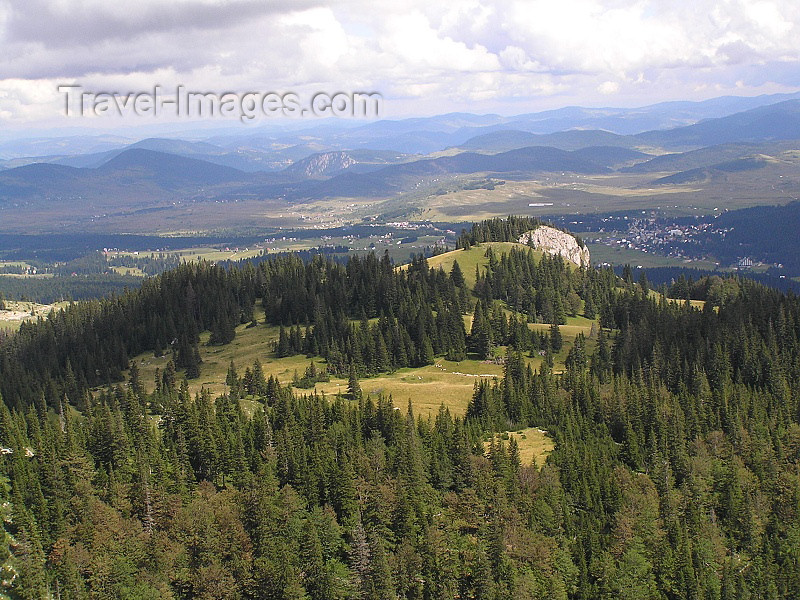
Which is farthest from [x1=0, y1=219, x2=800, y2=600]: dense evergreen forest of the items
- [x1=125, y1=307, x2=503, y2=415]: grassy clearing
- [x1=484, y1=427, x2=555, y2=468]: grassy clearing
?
[x1=125, y1=307, x2=503, y2=415]: grassy clearing

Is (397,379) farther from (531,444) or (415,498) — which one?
(415,498)

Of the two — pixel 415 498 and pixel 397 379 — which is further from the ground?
pixel 397 379

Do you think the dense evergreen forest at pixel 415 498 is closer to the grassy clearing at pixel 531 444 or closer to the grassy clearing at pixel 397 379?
the grassy clearing at pixel 531 444

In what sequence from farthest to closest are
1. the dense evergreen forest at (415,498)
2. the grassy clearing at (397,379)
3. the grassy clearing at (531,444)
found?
the grassy clearing at (397,379) < the grassy clearing at (531,444) < the dense evergreen forest at (415,498)

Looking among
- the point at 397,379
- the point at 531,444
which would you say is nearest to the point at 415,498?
the point at 531,444

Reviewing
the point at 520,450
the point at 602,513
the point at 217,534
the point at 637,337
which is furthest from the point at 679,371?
the point at 217,534

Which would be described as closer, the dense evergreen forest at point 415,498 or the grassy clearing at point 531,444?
the dense evergreen forest at point 415,498

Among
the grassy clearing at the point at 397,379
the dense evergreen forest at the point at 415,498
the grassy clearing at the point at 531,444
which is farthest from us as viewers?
the grassy clearing at the point at 397,379

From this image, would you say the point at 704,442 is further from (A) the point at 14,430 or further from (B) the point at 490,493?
(A) the point at 14,430

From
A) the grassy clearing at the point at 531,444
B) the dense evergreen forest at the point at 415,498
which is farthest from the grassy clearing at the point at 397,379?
the grassy clearing at the point at 531,444
